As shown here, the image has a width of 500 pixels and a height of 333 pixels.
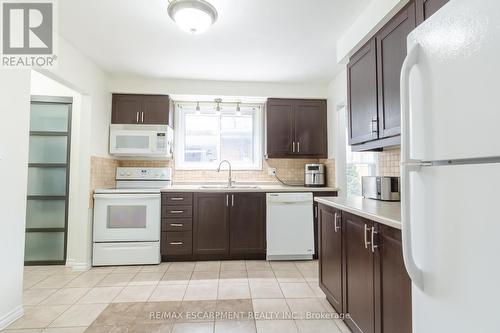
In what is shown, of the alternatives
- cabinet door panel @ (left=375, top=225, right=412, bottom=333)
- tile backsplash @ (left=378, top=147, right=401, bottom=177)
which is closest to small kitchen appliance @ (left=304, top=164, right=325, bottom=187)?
tile backsplash @ (left=378, top=147, right=401, bottom=177)

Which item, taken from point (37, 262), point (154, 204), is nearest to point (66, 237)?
point (37, 262)

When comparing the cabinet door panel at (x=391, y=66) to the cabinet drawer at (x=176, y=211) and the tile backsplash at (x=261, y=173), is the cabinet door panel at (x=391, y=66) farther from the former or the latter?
the cabinet drawer at (x=176, y=211)

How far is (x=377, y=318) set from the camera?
1.31 meters

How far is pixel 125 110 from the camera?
339cm

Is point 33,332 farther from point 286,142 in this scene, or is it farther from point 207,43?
point 286,142

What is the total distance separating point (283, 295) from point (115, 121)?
9.73 ft

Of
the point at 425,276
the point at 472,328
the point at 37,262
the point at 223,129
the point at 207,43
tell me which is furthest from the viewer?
the point at 223,129

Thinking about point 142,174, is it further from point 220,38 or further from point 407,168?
point 407,168

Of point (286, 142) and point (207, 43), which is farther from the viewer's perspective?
point (286, 142)

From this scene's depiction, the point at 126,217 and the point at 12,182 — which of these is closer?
the point at 12,182

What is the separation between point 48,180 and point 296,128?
3245 millimetres

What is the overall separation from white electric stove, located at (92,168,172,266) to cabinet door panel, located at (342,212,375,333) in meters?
2.27

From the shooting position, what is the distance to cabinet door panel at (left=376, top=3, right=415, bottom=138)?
1.54 m

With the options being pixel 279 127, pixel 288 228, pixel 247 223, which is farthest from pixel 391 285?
pixel 279 127
